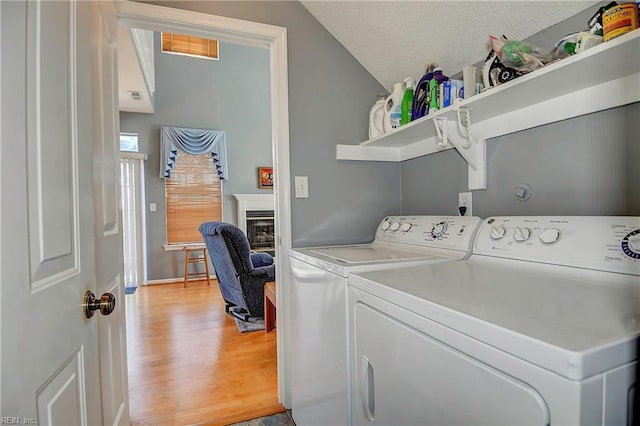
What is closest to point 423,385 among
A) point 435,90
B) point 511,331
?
point 511,331

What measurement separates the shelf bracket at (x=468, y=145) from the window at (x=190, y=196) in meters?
4.46

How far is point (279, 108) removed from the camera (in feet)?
5.91

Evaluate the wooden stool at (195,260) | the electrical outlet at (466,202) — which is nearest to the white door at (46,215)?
the electrical outlet at (466,202)

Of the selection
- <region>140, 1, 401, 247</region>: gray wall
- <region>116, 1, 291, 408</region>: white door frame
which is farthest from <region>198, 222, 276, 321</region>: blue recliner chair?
<region>140, 1, 401, 247</region>: gray wall

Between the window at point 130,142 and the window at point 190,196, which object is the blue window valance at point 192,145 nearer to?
the window at point 190,196

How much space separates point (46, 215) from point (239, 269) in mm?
2530

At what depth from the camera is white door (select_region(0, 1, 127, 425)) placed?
0.54 m

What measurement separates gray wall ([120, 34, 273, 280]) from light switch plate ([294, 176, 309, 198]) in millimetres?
3830

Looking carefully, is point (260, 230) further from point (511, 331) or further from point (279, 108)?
point (511, 331)

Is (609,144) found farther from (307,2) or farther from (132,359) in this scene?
(132,359)

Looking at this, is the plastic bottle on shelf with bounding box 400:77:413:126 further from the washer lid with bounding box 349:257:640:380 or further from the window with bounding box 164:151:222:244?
the window with bounding box 164:151:222:244

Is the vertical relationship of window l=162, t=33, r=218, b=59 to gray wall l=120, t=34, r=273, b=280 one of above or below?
above

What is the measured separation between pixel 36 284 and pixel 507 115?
61.7 inches

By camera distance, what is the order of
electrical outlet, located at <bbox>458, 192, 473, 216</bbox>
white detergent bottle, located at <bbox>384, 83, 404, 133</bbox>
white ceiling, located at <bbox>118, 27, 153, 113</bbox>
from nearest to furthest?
electrical outlet, located at <bbox>458, 192, 473, 216</bbox>, white detergent bottle, located at <bbox>384, 83, 404, 133</bbox>, white ceiling, located at <bbox>118, 27, 153, 113</bbox>
